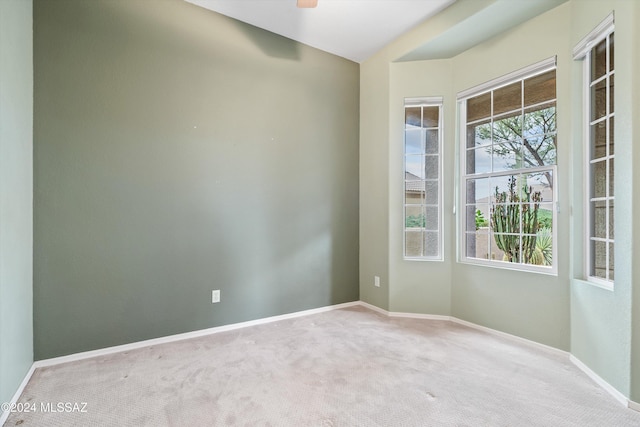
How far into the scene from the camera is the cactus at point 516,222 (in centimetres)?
275

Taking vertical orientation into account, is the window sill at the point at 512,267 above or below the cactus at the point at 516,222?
below

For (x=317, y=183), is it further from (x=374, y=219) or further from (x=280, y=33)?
(x=280, y=33)

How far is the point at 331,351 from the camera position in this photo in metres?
2.52

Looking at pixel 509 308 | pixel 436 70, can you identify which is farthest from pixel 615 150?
pixel 436 70

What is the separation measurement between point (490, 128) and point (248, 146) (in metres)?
2.45

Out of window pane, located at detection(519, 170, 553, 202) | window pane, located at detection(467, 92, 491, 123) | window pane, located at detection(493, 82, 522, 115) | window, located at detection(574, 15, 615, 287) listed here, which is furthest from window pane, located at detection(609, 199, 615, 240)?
window pane, located at detection(467, 92, 491, 123)

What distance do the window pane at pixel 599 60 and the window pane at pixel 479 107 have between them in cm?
84

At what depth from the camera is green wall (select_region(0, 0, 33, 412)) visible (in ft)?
5.57

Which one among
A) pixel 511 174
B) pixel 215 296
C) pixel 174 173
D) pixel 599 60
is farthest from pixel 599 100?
pixel 215 296

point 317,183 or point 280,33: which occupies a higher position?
point 280,33

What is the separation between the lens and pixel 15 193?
188 cm

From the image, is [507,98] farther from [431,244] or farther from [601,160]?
[431,244]

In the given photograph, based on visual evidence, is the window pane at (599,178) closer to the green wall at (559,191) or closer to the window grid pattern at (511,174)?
the green wall at (559,191)

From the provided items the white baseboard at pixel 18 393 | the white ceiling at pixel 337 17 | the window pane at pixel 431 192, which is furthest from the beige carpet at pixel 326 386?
the white ceiling at pixel 337 17
